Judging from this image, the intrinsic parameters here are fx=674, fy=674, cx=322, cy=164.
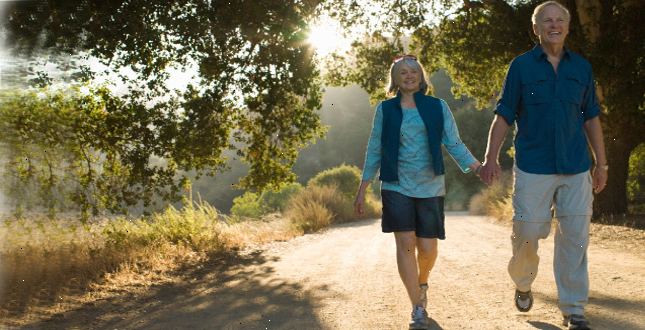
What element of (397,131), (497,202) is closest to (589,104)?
(397,131)

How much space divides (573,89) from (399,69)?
131 centimetres

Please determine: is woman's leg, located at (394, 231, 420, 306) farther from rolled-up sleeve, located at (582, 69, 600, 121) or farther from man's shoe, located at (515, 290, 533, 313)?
rolled-up sleeve, located at (582, 69, 600, 121)

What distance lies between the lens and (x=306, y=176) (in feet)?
171

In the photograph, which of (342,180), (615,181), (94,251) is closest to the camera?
(94,251)

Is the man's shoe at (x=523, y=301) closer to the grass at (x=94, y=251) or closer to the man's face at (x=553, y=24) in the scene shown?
the man's face at (x=553, y=24)

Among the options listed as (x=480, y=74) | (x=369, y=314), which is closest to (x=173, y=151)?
(x=369, y=314)

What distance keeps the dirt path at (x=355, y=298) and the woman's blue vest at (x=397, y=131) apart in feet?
4.08

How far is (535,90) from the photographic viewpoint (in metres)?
4.93

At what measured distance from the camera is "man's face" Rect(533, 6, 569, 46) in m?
4.92

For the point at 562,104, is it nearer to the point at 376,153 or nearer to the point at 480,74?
the point at 376,153

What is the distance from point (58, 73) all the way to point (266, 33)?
321 cm

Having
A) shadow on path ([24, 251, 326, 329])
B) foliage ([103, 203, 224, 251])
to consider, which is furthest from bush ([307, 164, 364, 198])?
shadow on path ([24, 251, 326, 329])

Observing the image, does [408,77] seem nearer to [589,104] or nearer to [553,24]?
[553,24]

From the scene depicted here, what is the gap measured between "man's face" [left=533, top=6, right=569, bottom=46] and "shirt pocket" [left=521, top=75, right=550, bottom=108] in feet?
0.97
